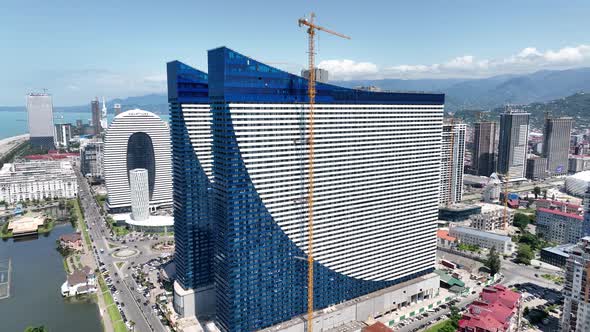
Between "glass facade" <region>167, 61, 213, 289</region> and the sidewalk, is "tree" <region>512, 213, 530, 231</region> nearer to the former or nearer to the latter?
"glass facade" <region>167, 61, 213, 289</region>

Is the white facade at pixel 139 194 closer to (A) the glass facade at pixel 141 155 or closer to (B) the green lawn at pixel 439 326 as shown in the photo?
(A) the glass facade at pixel 141 155

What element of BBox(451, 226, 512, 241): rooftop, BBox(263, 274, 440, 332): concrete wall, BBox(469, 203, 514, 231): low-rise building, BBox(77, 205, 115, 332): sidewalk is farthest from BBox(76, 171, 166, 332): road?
BBox(469, 203, 514, 231): low-rise building

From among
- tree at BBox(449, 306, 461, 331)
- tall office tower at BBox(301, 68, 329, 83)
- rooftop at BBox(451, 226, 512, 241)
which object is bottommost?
tree at BBox(449, 306, 461, 331)

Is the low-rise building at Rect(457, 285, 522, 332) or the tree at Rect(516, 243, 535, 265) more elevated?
the low-rise building at Rect(457, 285, 522, 332)

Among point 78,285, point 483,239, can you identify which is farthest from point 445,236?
point 78,285

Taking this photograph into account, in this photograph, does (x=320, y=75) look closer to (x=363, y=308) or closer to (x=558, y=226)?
(x=363, y=308)

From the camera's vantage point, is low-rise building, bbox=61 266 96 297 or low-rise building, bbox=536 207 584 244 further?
low-rise building, bbox=536 207 584 244

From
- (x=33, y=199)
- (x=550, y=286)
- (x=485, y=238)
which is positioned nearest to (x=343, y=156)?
(x=550, y=286)

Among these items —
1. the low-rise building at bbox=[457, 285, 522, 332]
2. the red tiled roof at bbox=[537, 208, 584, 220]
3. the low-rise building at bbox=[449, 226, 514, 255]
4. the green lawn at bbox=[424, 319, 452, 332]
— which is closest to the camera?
the low-rise building at bbox=[457, 285, 522, 332]
